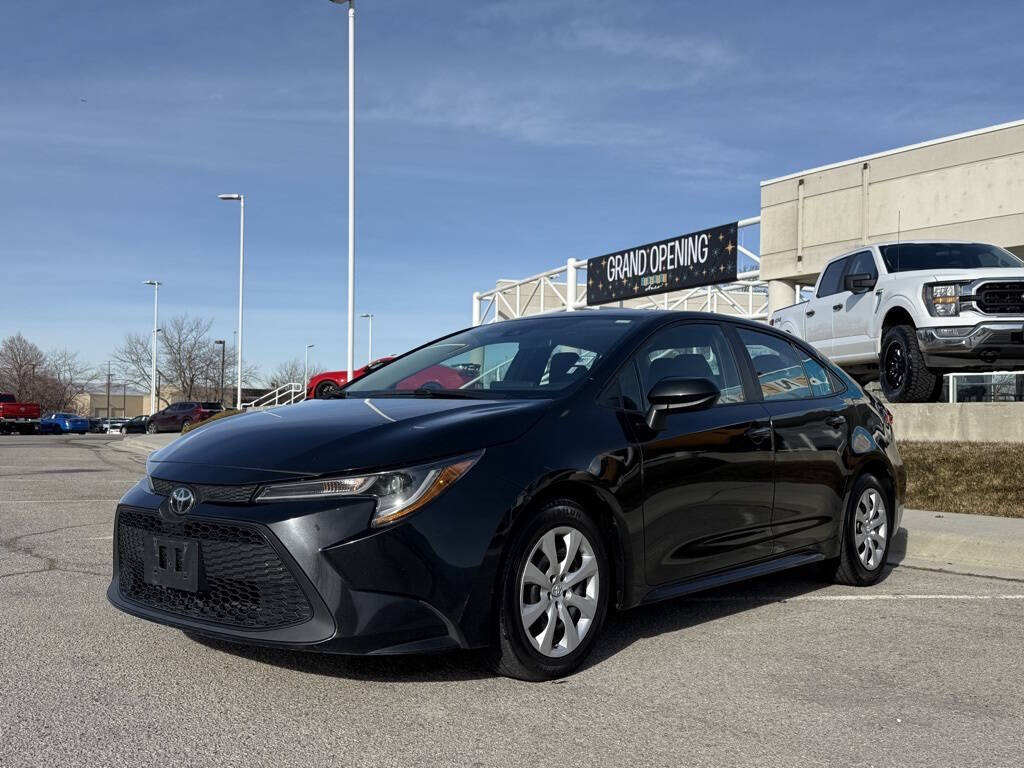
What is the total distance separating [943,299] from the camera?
11.8 metres

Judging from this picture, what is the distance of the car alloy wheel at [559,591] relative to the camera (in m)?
4.28

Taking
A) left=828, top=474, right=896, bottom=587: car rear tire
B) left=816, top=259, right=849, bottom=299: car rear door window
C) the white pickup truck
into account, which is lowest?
left=828, top=474, right=896, bottom=587: car rear tire

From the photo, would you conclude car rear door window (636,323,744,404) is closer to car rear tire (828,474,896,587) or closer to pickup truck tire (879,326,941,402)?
car rear tire (828,474,896,587)

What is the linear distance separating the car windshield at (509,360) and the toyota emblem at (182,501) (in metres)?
1.38

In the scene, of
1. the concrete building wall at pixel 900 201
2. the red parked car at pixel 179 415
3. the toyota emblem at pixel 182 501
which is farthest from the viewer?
the red parked car at pixel 179 415

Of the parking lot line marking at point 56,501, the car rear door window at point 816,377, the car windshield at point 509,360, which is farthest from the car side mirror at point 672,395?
the parking lot line marking at point 56,501

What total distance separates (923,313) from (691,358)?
7.42 m

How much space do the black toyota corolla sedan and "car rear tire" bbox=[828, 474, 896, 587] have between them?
541mm

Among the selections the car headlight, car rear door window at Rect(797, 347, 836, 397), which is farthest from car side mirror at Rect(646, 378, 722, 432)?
car rear door window at Rect(797, 347, 836, 397)

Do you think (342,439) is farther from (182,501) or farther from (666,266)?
(666,266)

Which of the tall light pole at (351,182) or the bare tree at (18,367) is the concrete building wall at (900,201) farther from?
the bare tree at (18,367)

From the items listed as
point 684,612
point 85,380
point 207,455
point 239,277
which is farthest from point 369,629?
point 85,380

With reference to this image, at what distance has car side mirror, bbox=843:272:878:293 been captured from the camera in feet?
41.2

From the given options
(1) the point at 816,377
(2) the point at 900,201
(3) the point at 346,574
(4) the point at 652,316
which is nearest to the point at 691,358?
(4) the point at 652,316
